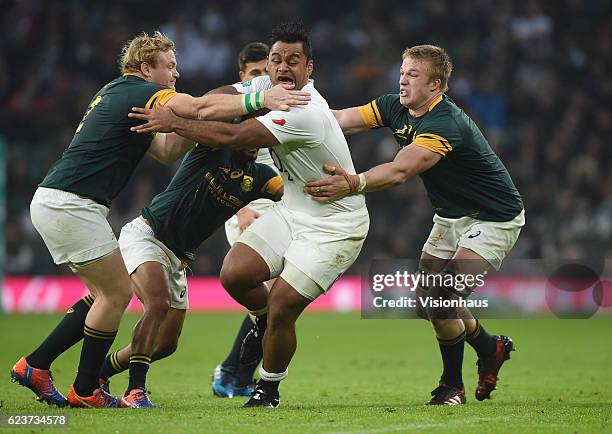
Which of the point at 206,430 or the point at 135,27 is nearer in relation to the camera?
the point at 206,430

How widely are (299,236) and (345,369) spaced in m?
3.66

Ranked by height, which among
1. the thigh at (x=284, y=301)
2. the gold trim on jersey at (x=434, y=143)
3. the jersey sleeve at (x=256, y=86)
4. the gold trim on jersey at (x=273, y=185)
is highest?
the jersey sleeve at (x=256, y=86)

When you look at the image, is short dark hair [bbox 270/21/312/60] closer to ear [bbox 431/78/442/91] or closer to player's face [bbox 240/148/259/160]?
player's face [bbox 240/148/259/160]

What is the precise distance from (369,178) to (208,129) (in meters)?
1.16

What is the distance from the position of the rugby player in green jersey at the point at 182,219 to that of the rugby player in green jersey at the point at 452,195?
94 cm

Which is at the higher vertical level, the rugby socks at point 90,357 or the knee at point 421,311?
the knee at point 421,311

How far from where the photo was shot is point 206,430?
6098mm

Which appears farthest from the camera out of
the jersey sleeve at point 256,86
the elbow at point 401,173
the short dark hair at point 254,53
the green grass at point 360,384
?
the short dark hair at point 254,53

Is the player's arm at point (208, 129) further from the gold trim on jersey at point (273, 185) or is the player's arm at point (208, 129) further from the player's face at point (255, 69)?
the player's face at point (255, 69)

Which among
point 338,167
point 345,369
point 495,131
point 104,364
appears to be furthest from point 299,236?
point 495,131

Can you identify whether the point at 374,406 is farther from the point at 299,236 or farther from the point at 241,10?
the point at 241,10

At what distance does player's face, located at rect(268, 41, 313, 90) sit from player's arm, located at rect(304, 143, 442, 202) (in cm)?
66

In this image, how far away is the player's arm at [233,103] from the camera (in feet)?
23.1

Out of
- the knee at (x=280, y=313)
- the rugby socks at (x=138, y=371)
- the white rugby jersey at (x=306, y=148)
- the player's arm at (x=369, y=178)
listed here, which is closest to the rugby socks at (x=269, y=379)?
the knee at (x=280, y=313)
